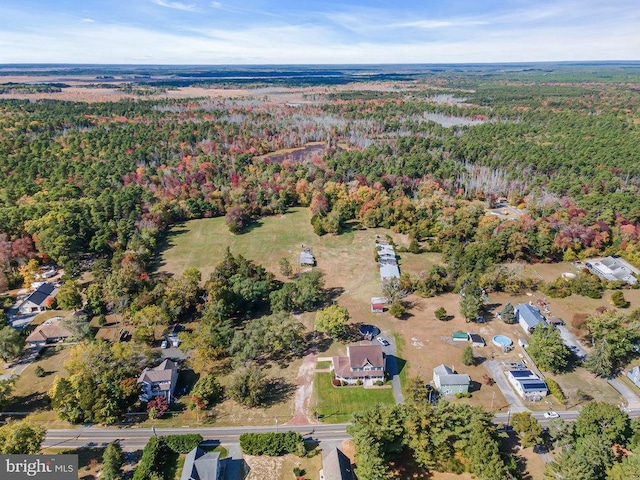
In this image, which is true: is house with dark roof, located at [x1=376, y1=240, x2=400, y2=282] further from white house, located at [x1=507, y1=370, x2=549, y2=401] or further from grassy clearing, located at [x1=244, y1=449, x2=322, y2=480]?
grassy clearing, located at [x1=244, y1=449, x2=322, y2=480]

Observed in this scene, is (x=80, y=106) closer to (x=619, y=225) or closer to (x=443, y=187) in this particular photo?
(x=443, y=187)

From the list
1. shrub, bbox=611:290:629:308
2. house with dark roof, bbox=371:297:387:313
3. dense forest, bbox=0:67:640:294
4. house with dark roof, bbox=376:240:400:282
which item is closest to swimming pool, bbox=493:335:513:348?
dense forest, bbox=0:67:640:294

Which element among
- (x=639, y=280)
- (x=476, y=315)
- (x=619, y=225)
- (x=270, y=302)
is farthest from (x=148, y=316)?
(x=619, y=225)

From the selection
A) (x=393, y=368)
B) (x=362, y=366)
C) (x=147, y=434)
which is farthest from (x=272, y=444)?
(x=393, y=368)

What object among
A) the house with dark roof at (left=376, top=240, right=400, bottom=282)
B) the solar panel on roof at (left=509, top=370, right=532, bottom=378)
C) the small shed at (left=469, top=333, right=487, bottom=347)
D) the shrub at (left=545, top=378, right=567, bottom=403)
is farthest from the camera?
the house with dark roof at (left=376, top=240, right=400, bottom=282)

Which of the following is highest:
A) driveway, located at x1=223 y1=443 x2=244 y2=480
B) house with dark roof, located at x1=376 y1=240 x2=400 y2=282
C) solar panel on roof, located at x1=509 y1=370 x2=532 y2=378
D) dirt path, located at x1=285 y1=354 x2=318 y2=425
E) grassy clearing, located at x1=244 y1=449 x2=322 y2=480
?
house with dark roof, located at x1=376 y1=240 x2=400 y2=282

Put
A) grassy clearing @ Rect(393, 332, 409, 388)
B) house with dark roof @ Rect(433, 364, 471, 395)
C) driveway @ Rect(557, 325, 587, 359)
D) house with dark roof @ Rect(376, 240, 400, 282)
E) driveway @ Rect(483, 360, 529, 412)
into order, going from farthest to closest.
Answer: house with dark roof @ Rect(376, 240, 400, 282) → driveway @ Rect(557, 325, 587, 359) → grassy clearing @ Rect(393, 332, 409, 388) → house with dark roof @ Rect(433, 364, 471, 395) → driveway @ Rect(483, 360, 529, 412)
